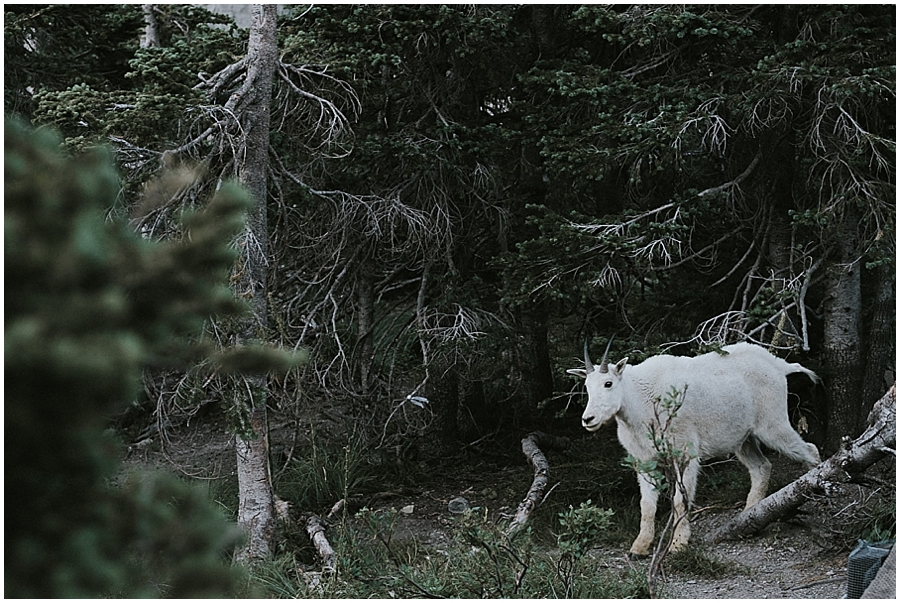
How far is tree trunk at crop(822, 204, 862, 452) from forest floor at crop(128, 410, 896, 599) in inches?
20.7

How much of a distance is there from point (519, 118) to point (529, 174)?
0.63 meters

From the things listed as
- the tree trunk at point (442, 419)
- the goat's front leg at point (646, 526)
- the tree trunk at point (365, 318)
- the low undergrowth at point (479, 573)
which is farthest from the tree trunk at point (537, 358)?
the low undergrowth at point (479, 573)

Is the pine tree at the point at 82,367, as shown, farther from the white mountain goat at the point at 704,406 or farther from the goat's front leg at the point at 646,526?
the goat's front leg at the point at 646,526

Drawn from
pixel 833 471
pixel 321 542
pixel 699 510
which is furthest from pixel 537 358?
pixel 699 510

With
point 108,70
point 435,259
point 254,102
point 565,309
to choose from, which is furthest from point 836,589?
point 108,70

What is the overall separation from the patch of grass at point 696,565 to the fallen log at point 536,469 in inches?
42.6

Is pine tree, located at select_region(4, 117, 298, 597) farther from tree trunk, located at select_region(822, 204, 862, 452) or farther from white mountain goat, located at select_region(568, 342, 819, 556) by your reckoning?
tree trunk, located at select_region(822, 204, 862, 452)

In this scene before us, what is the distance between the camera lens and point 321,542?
6812mm

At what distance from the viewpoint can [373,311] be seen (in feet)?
30.8

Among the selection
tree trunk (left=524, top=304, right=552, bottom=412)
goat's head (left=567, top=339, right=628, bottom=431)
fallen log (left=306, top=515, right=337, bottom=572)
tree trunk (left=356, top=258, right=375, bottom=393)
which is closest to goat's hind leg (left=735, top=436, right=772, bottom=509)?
goat's head (left=567, top=339, right=628, bottom=431)

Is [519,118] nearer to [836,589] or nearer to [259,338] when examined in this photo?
[259,338]

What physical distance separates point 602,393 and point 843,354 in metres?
3.16

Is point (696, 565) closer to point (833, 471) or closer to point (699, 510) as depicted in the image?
point (833, 471)

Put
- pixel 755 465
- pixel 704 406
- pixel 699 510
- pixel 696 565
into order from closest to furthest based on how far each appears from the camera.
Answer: pixel 699 510, pixel 696 565, pixel 704 406, pixel 755 465
